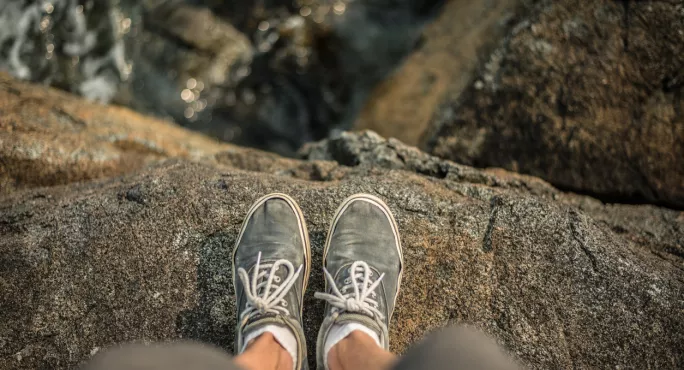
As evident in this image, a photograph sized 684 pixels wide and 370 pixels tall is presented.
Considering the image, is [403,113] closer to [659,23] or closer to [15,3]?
[659,23]

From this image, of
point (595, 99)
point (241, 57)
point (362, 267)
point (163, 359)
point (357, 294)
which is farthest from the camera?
point (241, 57)

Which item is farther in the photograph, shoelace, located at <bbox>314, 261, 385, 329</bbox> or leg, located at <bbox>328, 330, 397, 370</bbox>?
shoelace, located at <bbox>314, 261, 385, 329</bbox>

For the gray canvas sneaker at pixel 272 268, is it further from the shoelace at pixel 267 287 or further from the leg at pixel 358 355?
the leg at pixel 358 355

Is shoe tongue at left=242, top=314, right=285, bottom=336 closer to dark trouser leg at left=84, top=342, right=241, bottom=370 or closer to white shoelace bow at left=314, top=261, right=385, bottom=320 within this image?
white shoelace bow at left=314, top=261, right=385, bottom=320

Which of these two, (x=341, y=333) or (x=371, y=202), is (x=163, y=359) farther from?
(x=371, y=202)

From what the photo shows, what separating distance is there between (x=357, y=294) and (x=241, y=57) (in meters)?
4.06

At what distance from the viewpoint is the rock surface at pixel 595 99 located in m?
2.90

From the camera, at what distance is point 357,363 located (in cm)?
167

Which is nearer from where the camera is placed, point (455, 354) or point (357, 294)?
point (455, 354)

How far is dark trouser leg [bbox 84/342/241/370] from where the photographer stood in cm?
130

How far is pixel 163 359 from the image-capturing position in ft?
4.38

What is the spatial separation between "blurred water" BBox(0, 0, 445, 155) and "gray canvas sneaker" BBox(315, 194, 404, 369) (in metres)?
2.90

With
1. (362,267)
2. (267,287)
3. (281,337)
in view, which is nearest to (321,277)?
(362,267)

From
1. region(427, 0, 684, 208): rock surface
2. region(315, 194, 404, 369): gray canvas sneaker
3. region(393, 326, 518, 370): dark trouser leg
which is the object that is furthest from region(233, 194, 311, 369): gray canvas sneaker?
region(427, 0, 684, 208): rock surface
